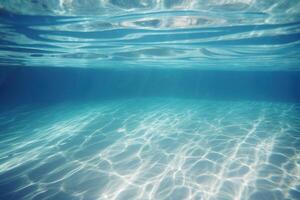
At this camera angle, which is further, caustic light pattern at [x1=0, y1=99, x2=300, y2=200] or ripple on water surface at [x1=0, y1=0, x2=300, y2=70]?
ripple on water surface at [x1=0, y1=0, x2=300, y2=70]

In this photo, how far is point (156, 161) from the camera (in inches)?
325

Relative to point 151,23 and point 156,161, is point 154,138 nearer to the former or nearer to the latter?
point 156,161

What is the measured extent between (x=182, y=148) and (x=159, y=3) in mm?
5774

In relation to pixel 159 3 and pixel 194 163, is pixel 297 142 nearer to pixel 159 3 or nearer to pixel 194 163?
pixel 194 163

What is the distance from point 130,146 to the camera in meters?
9.84

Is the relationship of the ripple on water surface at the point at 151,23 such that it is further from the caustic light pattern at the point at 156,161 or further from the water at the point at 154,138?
the caustic light pattern at the point at 156,161

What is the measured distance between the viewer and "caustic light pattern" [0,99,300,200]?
6445 millimetres

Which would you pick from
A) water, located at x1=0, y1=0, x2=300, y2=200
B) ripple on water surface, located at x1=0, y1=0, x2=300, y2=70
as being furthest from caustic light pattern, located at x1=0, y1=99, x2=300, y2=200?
ripple on water surface, located at x1=0, y1=0, x2=300, y2=70

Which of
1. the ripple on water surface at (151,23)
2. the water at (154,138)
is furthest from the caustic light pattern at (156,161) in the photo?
the ripple on water surface at (151,23)

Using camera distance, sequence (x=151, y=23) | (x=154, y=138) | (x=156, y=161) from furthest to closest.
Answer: (x=154, y=138), (x=151, y=23), (x=156, y=161)

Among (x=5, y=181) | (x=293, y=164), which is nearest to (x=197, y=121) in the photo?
(x=293, y=164)

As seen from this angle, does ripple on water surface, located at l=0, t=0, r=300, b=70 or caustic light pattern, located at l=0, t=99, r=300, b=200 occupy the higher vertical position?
ripple on water surface, located at l=0, t=0, r=300, b=70

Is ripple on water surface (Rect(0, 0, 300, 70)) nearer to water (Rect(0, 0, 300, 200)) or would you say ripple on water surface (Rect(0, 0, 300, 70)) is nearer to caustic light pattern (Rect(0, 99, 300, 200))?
water (Rect(0, 0, 300, 200))

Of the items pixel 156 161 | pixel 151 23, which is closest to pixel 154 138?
pixel 156 161
